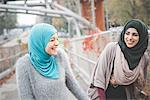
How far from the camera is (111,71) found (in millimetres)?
3971

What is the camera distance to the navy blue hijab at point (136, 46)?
377 centimetres

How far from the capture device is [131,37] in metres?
3.78

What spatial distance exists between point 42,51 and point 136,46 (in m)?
0.98

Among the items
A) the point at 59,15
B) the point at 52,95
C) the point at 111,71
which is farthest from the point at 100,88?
the point at 59,15

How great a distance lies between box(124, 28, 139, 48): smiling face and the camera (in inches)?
149

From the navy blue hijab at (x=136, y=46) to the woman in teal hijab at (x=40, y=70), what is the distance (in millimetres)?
774

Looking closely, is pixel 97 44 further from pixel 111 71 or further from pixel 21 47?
pixel 21 47

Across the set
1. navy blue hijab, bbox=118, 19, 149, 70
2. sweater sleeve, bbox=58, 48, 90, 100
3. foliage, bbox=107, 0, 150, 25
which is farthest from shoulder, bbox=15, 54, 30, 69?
foliage, bbox=107, 0, 150, 25

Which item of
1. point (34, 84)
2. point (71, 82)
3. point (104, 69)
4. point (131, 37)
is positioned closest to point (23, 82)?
point (34, 84)

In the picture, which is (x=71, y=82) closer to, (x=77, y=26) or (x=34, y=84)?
(x=34, y=84)

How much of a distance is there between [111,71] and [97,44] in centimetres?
557

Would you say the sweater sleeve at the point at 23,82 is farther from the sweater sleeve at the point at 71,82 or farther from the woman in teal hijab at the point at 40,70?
the sweater sleeve at the point at 71,82

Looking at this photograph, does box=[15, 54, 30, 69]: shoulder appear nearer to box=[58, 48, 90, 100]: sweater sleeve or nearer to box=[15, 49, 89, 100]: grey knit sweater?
box=[15, 49, 89, 100]: grey knit sweater

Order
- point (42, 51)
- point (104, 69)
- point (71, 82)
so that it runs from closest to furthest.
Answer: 1. point (42, 51)
2. point (71, 82)
3. point (104, 69)
